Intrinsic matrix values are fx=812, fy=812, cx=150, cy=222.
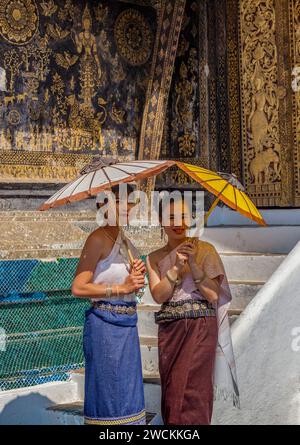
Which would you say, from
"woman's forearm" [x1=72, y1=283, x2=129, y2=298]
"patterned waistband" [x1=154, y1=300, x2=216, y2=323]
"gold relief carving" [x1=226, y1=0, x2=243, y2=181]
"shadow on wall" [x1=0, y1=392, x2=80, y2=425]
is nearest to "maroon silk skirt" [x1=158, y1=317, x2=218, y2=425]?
"patterned waistband" [x1=154, y1=300, x2=216, y2=323]

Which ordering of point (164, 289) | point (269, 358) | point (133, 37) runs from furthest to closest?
point (133, 37) → point (269, 358) → point (164, 289)

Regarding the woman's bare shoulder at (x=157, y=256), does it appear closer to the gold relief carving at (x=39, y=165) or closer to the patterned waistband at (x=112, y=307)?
the patterned waistband at (x=112, y=307)

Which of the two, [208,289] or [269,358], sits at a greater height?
[208,289]

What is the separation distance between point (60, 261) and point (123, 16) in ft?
8.70

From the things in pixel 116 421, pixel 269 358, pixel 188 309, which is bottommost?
pixel 116 421

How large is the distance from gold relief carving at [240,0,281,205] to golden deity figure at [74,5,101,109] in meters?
1.43

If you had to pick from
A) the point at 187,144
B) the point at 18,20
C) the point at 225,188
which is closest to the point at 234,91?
the point at 187,144

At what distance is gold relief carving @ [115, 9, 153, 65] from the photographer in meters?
7.68

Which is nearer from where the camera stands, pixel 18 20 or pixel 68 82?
pixel 18 20

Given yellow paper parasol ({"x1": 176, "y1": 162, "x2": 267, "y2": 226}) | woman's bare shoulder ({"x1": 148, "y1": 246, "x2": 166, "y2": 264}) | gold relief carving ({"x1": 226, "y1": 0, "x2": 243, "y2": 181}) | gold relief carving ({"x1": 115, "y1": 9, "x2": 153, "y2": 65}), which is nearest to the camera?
yellow paper parasol ({"x1": 176, "y1": 162, "x2": 267, "y2": 226})

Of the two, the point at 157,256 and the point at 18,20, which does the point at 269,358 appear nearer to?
the point at 157,256

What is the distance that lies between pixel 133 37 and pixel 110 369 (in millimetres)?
4398

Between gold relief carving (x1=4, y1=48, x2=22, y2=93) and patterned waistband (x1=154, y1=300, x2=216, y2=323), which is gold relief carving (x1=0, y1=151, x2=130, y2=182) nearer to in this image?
gold relief carving (x1=4, y1=48, x2=22, y2=93)

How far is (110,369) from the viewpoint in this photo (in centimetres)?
415
